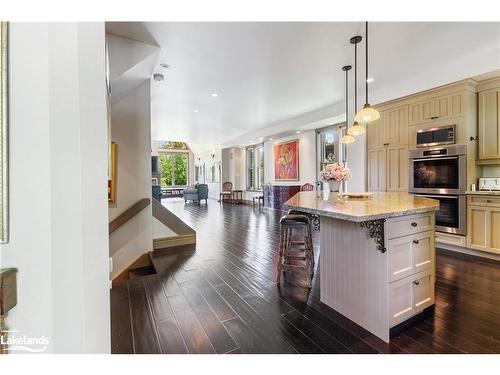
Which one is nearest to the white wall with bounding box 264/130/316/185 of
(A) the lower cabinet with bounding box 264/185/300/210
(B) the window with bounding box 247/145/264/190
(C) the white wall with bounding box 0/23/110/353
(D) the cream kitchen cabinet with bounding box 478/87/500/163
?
(A) the lower cabinet with bounding box 264/185/300/210

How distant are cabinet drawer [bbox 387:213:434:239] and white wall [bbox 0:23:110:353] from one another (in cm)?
173

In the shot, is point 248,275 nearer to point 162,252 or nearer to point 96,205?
point 162,252

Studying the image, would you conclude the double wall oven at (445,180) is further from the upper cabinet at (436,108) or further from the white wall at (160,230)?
the white wall at (160,230)

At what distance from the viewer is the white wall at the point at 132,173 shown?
3.32 m

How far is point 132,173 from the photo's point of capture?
3.41 meters

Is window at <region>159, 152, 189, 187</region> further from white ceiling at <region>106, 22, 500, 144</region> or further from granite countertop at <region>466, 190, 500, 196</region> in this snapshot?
granite countertop at <region>466, 190, 500, 196</region>

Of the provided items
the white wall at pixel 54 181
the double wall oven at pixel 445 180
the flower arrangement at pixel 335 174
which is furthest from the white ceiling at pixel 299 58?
the white wall at pixel 54 181

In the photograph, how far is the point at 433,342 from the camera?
154 cm

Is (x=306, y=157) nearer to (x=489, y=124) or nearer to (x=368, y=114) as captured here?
(x=489, y=124)

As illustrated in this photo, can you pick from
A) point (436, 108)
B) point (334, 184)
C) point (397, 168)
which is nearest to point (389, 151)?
point (397, 168)

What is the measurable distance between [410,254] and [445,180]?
2415mm

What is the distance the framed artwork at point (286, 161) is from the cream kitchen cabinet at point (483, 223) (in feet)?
15.0
